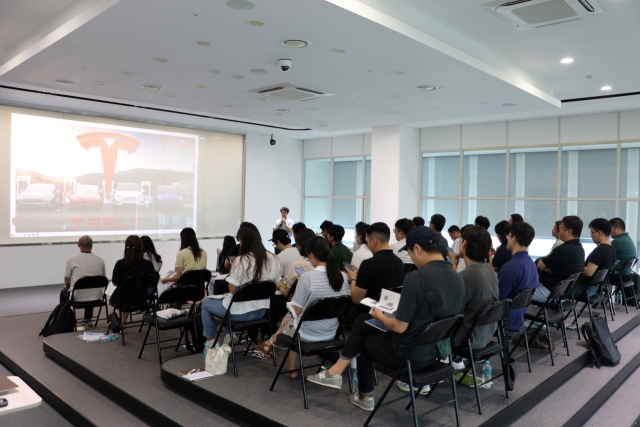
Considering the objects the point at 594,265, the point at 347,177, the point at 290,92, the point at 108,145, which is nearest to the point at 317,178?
the point at 347,177

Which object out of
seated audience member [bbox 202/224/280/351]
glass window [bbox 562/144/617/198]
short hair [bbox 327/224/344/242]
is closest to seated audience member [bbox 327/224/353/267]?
short hair [bbox 327/224/344/242]

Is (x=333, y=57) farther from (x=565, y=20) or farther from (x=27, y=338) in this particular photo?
(x=27, y=338)

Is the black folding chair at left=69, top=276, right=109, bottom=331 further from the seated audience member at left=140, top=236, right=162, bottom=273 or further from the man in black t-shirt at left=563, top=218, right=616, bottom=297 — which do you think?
the man in black t-shirt at left=563, top=218, right=616, bottom=297

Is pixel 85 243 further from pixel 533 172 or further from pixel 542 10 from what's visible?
pixel 533 172

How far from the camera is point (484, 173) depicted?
1010 cm

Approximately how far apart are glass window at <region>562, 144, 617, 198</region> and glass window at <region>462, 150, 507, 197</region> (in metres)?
1.19

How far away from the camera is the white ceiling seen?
4004 mm

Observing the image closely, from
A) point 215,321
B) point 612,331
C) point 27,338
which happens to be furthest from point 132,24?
point 612,331

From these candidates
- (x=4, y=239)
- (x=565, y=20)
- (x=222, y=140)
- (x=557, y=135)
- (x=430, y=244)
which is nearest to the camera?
(x=430, y=244)

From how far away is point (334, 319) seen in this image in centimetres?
361

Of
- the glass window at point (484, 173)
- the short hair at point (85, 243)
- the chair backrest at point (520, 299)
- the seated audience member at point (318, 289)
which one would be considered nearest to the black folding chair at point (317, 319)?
the seated audience member at point (318, 289)

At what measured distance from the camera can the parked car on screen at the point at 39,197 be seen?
852 centimetres

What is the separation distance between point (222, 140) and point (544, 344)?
28.7ft

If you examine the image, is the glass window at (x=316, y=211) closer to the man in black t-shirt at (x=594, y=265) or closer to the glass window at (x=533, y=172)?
the glass window at (x=533, y=172)
